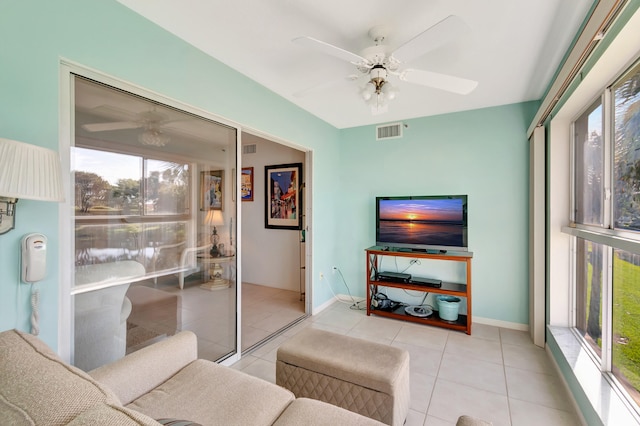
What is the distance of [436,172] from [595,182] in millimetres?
1696

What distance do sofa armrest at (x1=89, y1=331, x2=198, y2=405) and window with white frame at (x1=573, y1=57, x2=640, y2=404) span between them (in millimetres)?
2382

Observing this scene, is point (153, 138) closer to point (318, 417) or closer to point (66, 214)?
point (66, 214)

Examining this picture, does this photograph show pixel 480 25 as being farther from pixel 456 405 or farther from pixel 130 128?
pixel 456 405

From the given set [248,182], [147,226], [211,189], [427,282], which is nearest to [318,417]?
[147,226]

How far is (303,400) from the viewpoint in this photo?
1.37 meters

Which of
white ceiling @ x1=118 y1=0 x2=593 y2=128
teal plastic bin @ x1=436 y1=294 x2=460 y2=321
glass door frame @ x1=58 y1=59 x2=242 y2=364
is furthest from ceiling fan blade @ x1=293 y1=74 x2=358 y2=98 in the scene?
teal plastic bin @ x1=436 y1=294 x2=460 y2=321

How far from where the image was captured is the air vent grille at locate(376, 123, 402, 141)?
3826 mm

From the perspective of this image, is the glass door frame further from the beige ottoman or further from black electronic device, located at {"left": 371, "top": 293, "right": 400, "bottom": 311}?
black electronic device, located at {"left": 371, "top": 293, "right": 400, "bottom": 311}

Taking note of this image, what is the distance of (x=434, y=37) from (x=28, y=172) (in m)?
1.97

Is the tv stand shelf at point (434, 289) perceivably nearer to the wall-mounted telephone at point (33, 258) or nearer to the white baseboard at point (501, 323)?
the white baseboard at point (501, 323)

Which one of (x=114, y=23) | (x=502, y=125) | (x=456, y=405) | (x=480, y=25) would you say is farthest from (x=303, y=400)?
(x=502, y=125)

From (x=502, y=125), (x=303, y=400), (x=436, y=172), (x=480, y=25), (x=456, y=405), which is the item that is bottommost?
(x=456, y=405)

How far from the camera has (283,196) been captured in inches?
184

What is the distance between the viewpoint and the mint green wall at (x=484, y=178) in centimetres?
320
